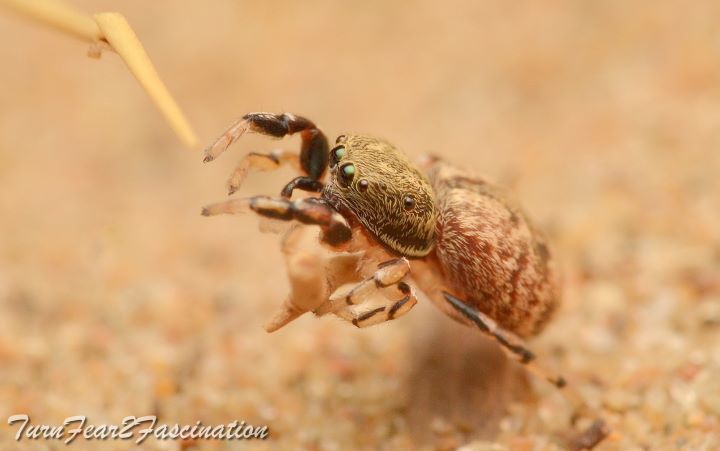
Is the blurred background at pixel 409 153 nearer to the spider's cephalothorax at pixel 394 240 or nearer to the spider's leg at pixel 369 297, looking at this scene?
the spider's cephalothorax at pixel 394 240

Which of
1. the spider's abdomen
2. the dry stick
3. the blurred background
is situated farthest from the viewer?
the blurred background

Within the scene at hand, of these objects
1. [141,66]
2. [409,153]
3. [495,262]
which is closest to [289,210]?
[141,66]

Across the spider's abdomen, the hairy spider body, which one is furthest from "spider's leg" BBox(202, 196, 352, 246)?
the spider's abdomen

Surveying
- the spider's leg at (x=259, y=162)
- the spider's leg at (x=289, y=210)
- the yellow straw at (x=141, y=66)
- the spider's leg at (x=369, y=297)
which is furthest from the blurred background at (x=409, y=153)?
the yellow straw at (x=141, y=66)

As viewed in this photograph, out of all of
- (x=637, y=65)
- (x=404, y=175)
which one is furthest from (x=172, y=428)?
(x=637, y=65)

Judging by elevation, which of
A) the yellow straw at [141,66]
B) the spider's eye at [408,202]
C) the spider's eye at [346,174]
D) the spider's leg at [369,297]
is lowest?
the spider's leg at [369,297]

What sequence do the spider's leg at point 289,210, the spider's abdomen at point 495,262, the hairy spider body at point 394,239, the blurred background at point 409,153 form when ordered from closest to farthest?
the spider's leg at point 289,210 < the hairy spider body at point 394,239 < the spider's abdomen at point 495,262 < the blurred background at point 409,153

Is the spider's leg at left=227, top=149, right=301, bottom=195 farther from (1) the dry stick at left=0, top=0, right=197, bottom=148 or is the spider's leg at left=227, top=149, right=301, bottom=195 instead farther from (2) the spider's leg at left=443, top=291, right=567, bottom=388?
(2) the spider's leg at left=443, top=291, right=567, bottom=388
